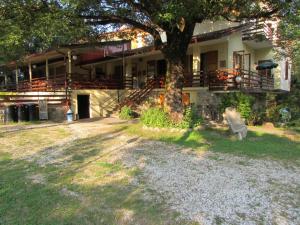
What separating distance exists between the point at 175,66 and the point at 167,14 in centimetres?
382

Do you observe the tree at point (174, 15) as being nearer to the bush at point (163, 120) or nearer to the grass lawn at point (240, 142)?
the bush at point (163, 120)

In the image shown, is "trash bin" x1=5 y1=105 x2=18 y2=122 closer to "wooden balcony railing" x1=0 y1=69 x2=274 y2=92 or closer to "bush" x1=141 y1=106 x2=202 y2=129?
"wooden balcony railing" x1=0 y1=69 x2=274 y2=92

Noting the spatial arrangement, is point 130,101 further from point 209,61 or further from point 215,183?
point 215,183

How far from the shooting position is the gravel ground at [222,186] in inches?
176

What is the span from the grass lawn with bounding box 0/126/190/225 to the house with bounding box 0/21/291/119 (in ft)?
30.6

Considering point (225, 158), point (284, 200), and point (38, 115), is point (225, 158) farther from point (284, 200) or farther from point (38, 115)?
point (38, 115)

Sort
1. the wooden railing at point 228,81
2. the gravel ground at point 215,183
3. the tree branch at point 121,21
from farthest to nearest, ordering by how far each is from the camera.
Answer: the wooden railing at point 228,81, the tree branch at point 121,21, the gravel ground at point 215,183

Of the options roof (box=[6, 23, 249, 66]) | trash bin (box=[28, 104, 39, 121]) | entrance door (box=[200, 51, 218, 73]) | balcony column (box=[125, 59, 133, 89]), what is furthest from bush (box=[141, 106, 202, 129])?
balcony column (box=[125, 59, 133, 89])

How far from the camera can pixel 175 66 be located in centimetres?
1220

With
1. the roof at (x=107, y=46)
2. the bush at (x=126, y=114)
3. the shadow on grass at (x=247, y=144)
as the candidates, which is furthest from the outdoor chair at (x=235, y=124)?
the bush at (x=126, y=114)

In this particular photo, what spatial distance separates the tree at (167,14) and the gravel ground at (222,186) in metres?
4.19

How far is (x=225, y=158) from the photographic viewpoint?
780cm

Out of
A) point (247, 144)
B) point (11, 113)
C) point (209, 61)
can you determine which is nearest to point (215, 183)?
point (247, 144)

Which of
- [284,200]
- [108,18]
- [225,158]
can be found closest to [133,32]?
[108,18]
